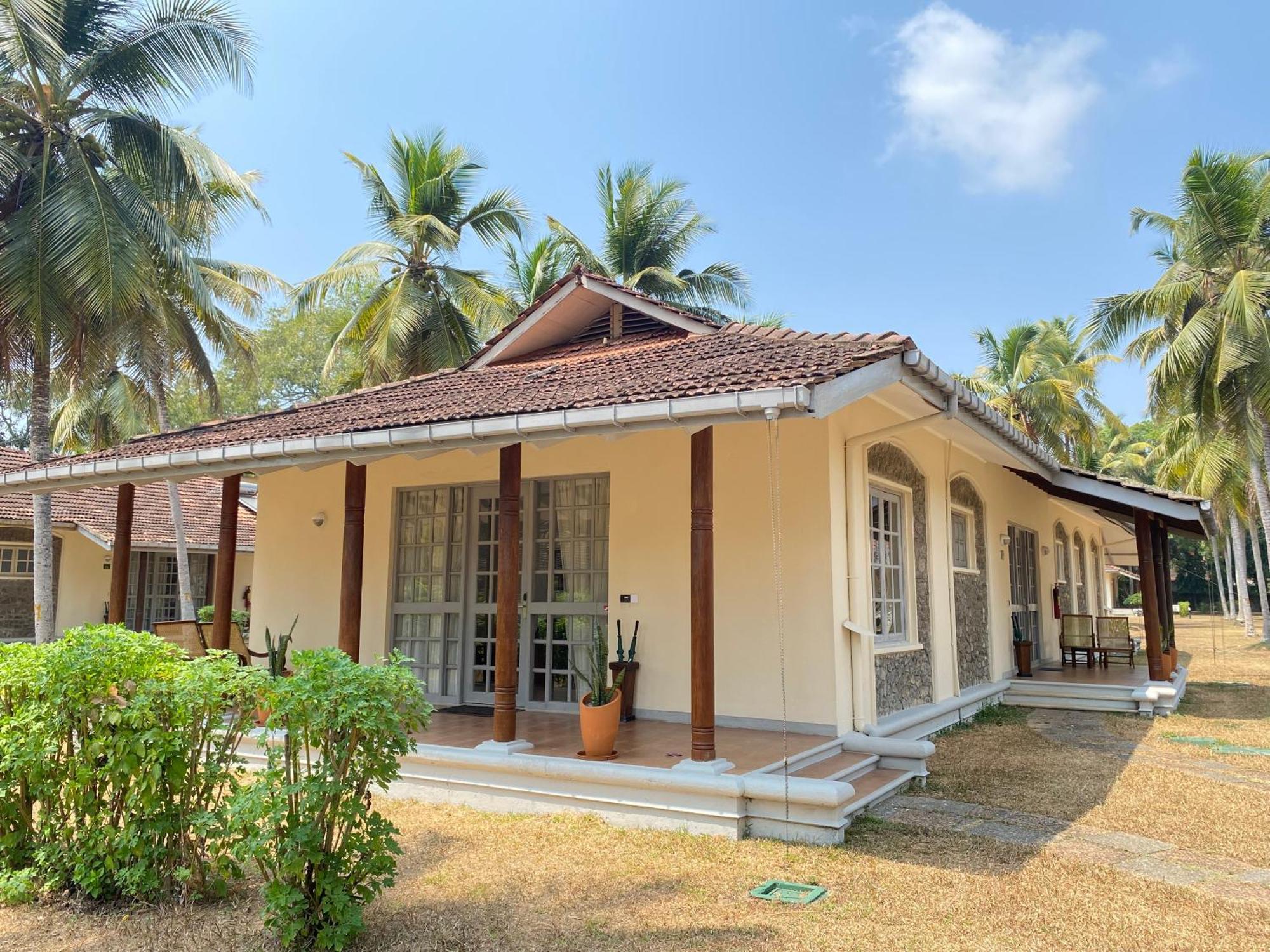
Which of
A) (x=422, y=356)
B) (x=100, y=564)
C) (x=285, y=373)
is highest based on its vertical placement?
(x=285, y=373)

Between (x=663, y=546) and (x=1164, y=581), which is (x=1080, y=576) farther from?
(x=663, y=546)

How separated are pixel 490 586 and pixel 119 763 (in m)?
4.94

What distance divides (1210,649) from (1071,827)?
22.7 metres

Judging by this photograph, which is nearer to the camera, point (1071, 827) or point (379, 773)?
point (379, 773)

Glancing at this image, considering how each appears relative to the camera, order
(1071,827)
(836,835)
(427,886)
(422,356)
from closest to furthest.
→ (427,886) → (836,835) → (1071,827) → (422,356)

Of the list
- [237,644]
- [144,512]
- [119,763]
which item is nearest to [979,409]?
[119,763]

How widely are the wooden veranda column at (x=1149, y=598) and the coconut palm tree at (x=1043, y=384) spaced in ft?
46.5

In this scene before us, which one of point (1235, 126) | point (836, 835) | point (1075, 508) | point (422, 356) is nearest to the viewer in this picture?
point (836, 835)

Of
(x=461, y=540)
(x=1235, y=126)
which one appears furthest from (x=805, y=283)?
(x=461, y=540)

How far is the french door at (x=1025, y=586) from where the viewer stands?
44.4ft

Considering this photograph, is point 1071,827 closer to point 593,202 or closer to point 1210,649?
point 593,202

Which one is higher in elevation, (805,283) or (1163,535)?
(805,283)

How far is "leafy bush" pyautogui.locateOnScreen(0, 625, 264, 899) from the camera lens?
4145 mm

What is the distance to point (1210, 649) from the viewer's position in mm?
24047
